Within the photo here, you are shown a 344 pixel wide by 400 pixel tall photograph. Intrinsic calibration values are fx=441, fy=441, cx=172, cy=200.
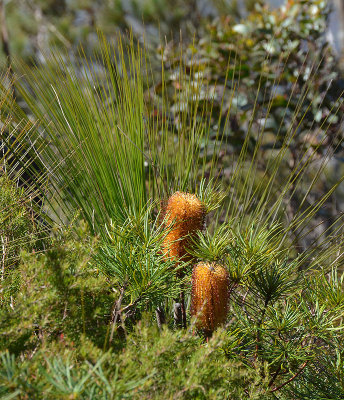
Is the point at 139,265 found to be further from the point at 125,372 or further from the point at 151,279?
the point at 125,372

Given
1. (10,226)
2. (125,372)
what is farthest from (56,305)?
(10,226)

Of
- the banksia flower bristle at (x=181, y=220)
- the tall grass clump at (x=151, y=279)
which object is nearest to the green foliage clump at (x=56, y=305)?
the tall grass clump at (x=151, y=279)

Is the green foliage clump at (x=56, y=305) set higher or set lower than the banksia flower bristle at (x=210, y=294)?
higher

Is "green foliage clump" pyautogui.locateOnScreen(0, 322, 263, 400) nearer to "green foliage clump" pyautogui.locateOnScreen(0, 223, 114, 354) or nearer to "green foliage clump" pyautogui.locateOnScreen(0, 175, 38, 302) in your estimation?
"green foliage clump" pyautogui.locateOnScreen(0, 223, 114, 354)

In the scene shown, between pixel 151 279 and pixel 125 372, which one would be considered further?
pixel 151 279

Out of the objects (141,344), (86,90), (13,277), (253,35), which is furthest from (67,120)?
(253,35)

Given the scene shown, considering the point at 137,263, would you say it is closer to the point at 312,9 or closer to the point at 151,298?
the point at 151,298

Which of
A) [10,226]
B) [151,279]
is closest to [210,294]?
[151,279]

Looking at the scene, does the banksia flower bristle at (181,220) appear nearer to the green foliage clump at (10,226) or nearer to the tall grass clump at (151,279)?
the tall grass clump at (151,279)
